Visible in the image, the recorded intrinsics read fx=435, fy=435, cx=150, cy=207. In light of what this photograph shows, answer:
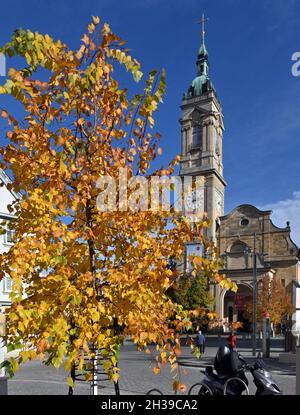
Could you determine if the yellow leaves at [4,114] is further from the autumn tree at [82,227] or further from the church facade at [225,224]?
the church facade at [225,224]

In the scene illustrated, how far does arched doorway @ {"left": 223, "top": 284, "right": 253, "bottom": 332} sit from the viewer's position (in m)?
55.7

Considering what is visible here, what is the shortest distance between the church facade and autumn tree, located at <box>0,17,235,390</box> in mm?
45344

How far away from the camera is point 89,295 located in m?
4.60

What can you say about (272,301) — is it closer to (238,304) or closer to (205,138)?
(238,304)

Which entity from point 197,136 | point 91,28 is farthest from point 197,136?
point 91,28

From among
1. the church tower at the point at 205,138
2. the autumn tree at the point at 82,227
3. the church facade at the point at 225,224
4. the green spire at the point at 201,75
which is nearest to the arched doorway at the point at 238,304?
the church facade at the point at 225,224

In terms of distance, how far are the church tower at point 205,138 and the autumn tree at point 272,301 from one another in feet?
45.1

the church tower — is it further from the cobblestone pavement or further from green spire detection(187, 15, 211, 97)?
the cobblestone pavement

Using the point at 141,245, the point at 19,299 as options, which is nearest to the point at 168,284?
the point at 141,245

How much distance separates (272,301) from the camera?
1818 inches

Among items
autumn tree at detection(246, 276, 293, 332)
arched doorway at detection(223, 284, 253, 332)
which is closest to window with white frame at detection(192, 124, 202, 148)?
arched doorway at detection(223, 284, 253, 332)

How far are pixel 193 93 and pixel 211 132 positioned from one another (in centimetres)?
870

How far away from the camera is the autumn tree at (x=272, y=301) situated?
147 feet

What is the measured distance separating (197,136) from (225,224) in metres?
15.1
